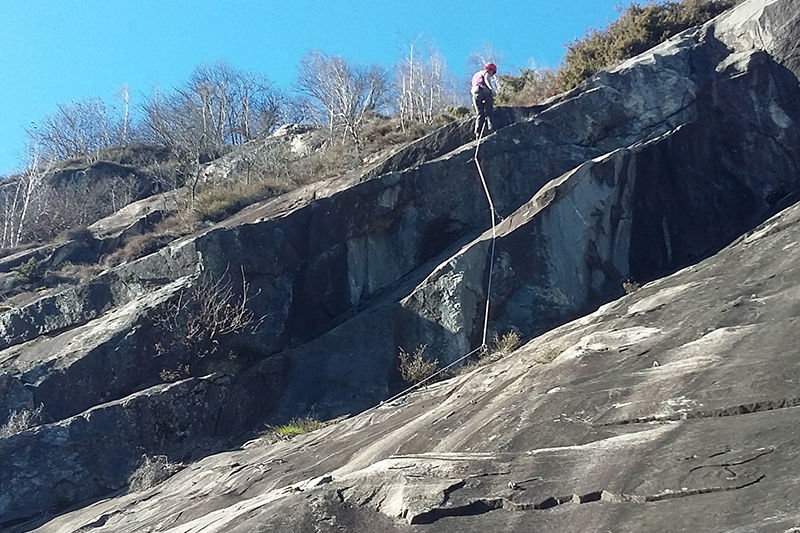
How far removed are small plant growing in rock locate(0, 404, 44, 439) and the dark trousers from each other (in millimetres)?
11744

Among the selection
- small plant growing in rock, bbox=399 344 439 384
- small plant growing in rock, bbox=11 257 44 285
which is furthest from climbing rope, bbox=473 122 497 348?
small plant growing in rock, bbox=11 257 44 285

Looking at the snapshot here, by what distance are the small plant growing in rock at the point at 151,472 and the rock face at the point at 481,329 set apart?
341mm

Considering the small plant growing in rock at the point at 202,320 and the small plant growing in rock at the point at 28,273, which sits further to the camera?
the small plant growing in rock at the point at 28,273

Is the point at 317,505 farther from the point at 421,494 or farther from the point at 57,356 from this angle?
the point at 57,356

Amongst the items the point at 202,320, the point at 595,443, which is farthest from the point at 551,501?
the point at 202,320

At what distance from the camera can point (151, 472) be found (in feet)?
52.5

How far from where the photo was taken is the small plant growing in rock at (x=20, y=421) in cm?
1702

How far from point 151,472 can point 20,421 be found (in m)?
3.31

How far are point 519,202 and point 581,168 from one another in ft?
6.51

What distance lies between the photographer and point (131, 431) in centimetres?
1681

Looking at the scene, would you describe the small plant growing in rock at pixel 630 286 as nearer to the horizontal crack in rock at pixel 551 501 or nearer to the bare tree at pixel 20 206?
the horizontal crack in rock at pixel 551 501

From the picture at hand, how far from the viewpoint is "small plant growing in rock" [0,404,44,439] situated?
17016 millimetres

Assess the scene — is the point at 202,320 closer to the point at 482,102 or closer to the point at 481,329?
the point at 481,329

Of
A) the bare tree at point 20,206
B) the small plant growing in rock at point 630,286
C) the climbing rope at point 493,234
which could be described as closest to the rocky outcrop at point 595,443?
the small plant growing in rock at point 630,286
